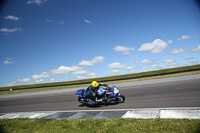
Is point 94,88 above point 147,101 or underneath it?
above

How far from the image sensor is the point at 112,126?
206 inches

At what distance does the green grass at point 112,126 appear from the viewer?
15.1 ft

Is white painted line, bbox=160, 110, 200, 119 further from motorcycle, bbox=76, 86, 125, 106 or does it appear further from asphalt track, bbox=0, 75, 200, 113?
motorcycle, bbox=76, 86, 125, 106

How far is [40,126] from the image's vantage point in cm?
625

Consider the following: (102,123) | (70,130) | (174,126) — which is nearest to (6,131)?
(70,130)

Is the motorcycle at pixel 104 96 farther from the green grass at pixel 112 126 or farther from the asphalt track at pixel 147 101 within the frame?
the green grass at pixel 112 126

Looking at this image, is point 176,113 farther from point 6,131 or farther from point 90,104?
point 6,131

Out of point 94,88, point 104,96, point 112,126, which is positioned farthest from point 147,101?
point 112,126

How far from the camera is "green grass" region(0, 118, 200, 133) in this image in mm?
4591

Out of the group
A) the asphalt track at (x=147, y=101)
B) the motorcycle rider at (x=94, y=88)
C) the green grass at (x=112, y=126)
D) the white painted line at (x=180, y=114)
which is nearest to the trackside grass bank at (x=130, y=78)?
the asphalt track at (x=147, y=101)

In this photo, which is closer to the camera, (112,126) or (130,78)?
(112,126)

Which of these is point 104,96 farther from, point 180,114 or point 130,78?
point 130,78

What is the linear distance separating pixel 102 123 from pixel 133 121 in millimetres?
1238

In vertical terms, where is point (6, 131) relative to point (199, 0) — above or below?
below
